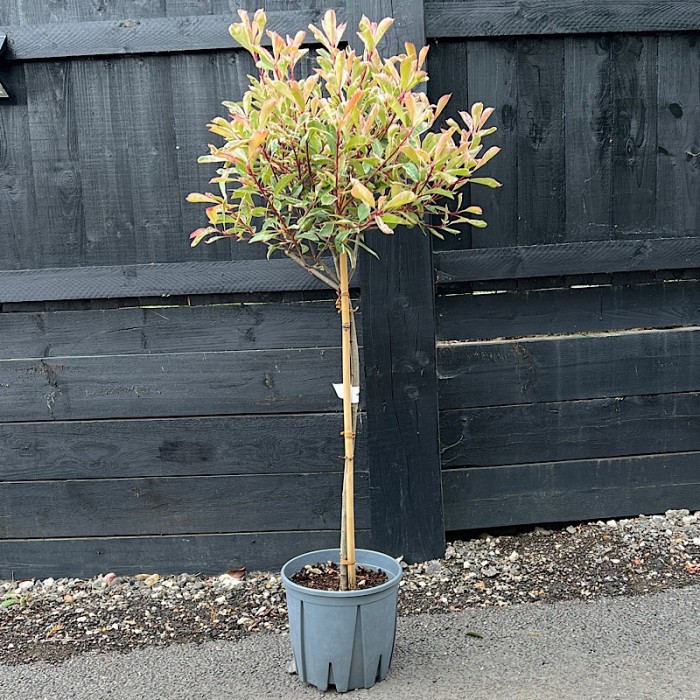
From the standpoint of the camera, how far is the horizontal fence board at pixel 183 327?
10.4 feet

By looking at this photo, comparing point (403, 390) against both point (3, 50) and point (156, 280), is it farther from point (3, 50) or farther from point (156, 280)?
point (3, 50)

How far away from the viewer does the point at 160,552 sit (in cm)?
326

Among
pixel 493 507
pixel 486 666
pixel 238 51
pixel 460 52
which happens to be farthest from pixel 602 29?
pixel 486 666

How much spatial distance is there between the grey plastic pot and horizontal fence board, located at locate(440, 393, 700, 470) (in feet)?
3.00

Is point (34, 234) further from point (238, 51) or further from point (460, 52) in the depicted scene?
point (460, 52)

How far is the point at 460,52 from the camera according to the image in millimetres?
3094

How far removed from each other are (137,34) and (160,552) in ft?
6.80

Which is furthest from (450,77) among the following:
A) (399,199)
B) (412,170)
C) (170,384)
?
(170,384)

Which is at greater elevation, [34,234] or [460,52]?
[460,52]

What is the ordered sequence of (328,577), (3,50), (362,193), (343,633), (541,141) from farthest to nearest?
(541,141) → (3,50) → (328,577) → (343,633) → (362,193)

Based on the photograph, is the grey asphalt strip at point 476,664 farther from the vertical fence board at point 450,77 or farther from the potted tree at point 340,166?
the vertical fence board at point 450,77

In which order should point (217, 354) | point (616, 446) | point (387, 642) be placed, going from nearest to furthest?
point (387, 642) < point (217, 354) < point (616, 446)

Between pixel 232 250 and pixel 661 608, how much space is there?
2.15 metres

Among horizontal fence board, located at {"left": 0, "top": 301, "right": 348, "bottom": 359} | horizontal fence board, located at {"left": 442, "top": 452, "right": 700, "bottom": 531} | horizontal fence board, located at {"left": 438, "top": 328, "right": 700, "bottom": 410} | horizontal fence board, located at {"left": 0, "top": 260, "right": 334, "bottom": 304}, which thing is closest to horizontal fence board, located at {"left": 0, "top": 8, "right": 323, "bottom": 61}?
horizontal fence board, located at {"left": 0, "top": 260, "right": 334, "bottom": 304}
